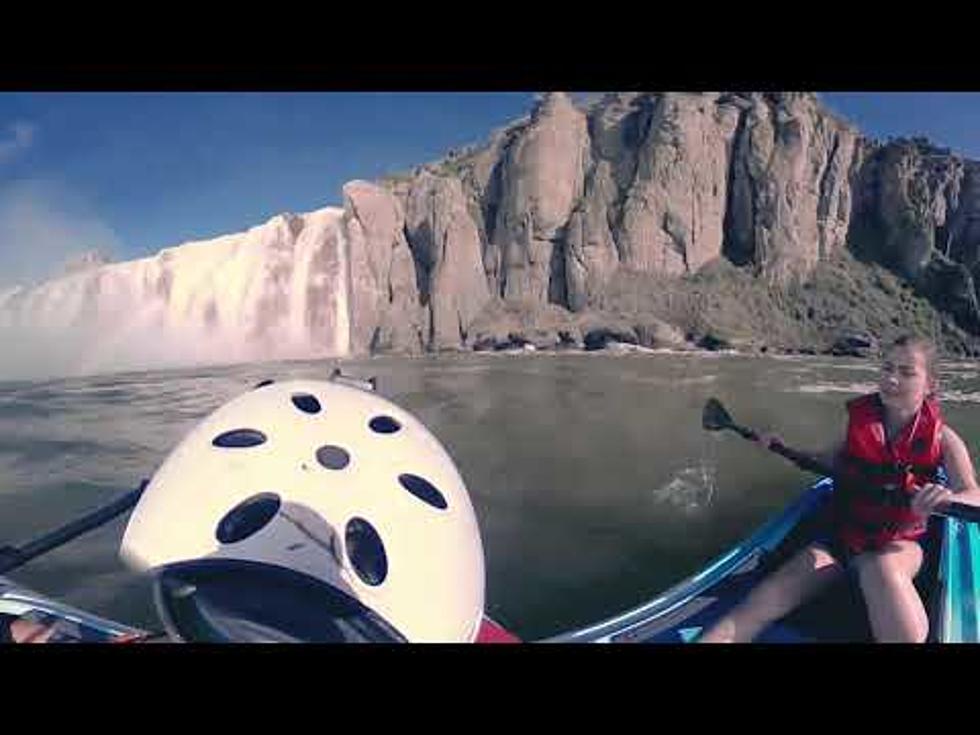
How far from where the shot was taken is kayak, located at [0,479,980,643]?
262cm

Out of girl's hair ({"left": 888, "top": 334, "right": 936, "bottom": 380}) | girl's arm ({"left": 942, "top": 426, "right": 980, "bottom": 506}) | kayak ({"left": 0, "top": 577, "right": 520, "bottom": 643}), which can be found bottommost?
kayak ({"left": 0, "top": 577, "right": 520, "bottom": 643})

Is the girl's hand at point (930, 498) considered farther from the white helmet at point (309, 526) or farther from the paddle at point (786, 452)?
the white helmet at point (309, 526)

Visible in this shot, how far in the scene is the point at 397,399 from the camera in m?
3.22

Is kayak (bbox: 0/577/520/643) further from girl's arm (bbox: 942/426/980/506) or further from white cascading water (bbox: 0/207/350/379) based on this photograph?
girl's arm (bbox: 942/426/980/506)

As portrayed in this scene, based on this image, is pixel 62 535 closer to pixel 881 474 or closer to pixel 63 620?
pixel 63 620

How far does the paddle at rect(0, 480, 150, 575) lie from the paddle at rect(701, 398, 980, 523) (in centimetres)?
232

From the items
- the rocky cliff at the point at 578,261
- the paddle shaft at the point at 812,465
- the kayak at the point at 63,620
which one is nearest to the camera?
the paddle shaft at the point at 812,465

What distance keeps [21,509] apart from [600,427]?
2.52 meters

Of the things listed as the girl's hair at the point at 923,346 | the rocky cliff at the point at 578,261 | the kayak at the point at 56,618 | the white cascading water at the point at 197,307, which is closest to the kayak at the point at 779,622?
the kayak at the point at 56,618

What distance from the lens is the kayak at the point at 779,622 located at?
2.62 metres

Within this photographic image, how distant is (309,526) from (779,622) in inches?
71.4

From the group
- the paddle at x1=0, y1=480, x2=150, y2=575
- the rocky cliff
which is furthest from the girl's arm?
the paddle at x1=0, y1=480, x2=150, y2=575
